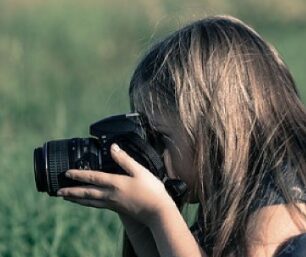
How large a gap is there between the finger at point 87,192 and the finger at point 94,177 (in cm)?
2

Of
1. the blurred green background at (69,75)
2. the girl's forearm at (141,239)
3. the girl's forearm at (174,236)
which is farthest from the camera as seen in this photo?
the blurred green background at (69,75)

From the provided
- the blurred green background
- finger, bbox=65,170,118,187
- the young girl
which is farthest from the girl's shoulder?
the blurred green background

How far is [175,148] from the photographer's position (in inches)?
136

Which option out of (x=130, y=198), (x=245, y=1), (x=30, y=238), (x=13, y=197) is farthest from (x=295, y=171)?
(x=245, y=1)

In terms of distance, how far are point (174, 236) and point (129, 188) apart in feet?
0.52

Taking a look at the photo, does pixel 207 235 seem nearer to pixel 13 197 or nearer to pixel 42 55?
pixel 13 197

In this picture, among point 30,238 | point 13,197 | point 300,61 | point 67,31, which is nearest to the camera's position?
point 30,238

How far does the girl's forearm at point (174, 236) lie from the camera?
→ 3.34 metres

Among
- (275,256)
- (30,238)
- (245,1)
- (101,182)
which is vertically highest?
(101,182)

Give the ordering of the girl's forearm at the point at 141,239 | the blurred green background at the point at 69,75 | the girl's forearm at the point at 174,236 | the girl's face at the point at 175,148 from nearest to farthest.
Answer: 1. the girl's forearm at the point at 174,236
2. the girl's face at the point at 175,148
3. the girl's forearm at the point at 141,239
4. the blurred green background at the point at 69,75

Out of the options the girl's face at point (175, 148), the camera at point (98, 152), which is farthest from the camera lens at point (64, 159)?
the girl's face at point (175, 148)

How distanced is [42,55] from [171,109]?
639 centimetres

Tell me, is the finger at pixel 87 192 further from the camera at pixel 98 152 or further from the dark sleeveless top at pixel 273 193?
the dark sleeveless top at pixel 273 193

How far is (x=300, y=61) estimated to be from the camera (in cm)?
937
